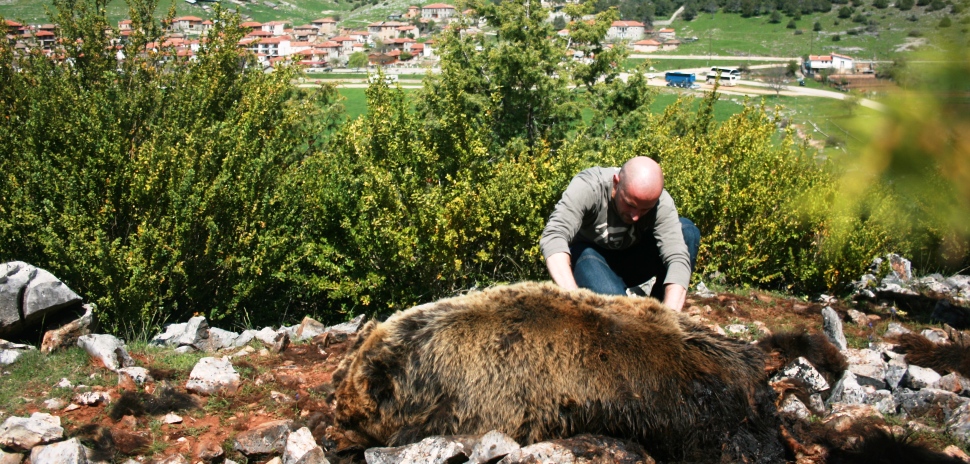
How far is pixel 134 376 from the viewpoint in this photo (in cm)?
486

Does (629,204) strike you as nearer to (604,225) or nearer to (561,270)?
(604,225)

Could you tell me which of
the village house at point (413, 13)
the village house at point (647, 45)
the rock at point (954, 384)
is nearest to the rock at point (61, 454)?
the rock at point (954, 384)

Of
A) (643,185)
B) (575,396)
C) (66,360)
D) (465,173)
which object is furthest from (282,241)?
(575,396)

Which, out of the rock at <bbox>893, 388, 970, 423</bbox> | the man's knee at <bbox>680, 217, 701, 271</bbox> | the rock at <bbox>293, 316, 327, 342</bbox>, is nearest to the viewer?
the rock at <bbox>893, 388, 970, 423</bbox>

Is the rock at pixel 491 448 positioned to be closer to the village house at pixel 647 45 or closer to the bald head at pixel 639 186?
the bald head at pixel 639 186

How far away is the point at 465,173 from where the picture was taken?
26.1 feet

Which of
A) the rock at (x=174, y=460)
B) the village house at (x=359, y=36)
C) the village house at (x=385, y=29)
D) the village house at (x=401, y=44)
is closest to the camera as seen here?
the rock at (x=174, y=460)

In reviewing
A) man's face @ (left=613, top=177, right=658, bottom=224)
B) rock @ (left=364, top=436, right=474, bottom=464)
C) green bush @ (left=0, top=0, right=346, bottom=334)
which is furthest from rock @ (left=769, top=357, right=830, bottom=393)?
green bush @ (left=0, top=0, right=346, bottom=334)

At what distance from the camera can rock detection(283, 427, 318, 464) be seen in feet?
12.8

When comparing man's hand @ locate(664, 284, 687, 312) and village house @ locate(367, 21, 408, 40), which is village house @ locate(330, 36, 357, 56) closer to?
village house @ locate(367, 21, 408, 40)

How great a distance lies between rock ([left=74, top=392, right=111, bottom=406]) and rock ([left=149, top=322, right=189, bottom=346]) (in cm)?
144

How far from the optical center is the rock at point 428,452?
3.58 m

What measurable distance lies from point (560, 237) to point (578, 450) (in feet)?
5.69

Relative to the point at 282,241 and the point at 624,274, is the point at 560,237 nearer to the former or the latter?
the point at 624,274
